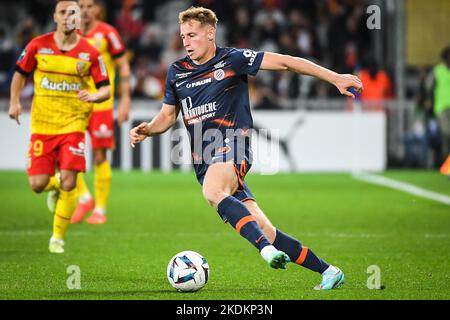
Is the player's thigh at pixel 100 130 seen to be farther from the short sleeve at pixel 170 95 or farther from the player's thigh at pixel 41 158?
the short sleeve at pixel 170 95

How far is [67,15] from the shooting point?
8.98 m

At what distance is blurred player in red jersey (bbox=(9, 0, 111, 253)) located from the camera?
30.0ft

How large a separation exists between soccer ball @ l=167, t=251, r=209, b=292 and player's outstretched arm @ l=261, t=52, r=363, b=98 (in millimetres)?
1416

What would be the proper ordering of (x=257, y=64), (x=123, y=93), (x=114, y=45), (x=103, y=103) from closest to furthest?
(x=257, y=64)
(x=123, y=93)
(x=114, y=45)
(x=103, y=103)

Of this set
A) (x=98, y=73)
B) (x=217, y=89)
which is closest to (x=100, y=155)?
(x=98, y=73)

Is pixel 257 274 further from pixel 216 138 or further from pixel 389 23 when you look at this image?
pixel 389 23

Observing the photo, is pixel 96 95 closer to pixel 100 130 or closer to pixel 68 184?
pixel 68 184

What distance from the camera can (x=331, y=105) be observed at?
19625 mm

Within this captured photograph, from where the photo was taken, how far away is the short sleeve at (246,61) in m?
7.09

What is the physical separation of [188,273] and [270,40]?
15868 millimetres

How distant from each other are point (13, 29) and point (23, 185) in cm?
875
